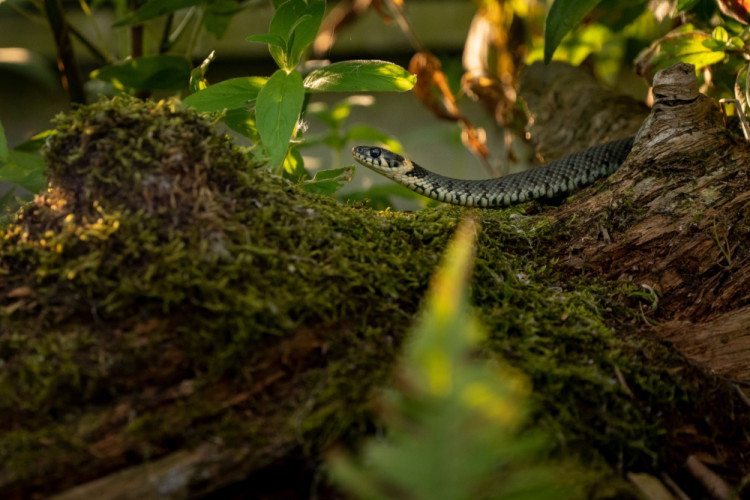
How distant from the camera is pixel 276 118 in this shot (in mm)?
2150

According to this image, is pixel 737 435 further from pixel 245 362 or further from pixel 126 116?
pixel 126 116

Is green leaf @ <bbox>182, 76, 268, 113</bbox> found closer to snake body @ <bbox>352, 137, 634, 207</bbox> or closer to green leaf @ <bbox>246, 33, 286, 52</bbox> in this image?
green leaf @ <bbox>246, 33, 286, 52</bbox>

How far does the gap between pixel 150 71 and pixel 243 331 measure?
2.10 metres

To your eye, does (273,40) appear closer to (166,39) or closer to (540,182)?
(540,182)

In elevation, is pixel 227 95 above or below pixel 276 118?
above

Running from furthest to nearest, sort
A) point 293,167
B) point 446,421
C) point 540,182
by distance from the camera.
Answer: point 540,182 < point 293,167 < point 446,421

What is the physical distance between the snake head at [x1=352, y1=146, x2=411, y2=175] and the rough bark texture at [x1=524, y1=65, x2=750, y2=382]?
1.48 metres

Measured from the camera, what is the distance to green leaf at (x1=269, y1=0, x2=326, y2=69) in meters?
2.27

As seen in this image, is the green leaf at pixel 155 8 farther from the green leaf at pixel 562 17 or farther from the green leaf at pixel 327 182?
the green leaf at pixel 562 17

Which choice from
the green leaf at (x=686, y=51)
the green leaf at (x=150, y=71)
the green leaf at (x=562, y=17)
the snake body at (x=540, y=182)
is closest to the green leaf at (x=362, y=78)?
the green leaf at (x=562, y=17)

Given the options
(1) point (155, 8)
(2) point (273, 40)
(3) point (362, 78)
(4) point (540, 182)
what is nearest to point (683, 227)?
(4) point (540, 182)

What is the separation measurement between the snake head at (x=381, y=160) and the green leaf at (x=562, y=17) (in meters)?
1.38

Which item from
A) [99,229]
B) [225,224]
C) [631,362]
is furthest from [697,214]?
[99,229]

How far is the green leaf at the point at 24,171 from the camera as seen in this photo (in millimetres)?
2684
